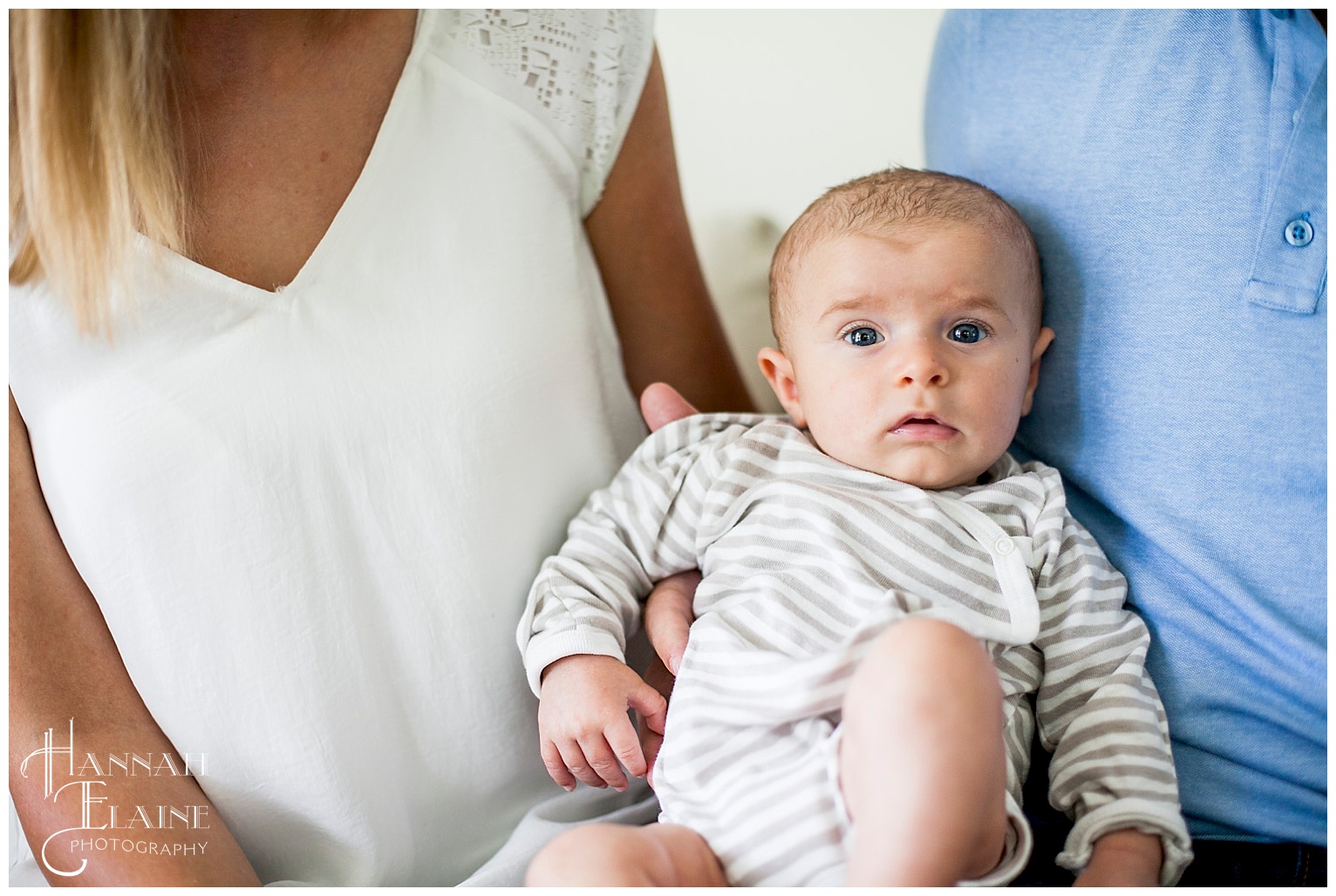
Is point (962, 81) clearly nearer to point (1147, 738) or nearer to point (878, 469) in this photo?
point (878, 469)

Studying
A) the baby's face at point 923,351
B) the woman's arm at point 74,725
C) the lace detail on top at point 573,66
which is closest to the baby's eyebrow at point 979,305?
the baby's face at point 923,351

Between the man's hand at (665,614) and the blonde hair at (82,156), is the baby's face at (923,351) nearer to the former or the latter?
the man's hand at (665,614)

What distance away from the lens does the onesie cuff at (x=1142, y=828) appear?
672 millimetres

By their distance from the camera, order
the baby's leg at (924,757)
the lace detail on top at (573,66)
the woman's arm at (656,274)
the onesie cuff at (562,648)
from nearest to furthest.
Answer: the baby's leg at (924,757) < the onesie cuff at (562,648) < the lace detail on top at (573,66) < the woman's arm at (656,274)

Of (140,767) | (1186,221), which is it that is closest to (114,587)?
(140,767)

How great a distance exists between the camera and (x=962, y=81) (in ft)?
3.14

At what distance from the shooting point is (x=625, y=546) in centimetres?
86

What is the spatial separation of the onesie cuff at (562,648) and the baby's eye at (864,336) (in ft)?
1.09

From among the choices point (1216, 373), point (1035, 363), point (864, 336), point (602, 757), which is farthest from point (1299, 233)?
point (602, 757)

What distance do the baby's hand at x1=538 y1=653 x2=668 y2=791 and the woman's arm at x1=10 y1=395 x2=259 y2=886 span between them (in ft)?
0.88

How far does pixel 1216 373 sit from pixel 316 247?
0.74m

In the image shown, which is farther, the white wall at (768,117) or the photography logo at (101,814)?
the white wall at (768,117)

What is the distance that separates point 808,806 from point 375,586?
1.30 feet

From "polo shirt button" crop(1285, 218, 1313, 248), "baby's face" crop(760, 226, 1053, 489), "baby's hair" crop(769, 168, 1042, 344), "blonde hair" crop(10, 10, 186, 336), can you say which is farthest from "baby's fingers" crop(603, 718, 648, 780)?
"polo shirt button" crop(1285, 218, 1313, 248)
